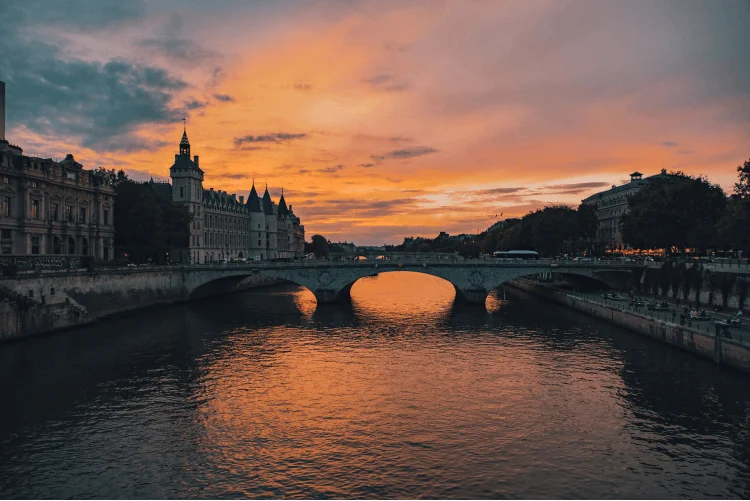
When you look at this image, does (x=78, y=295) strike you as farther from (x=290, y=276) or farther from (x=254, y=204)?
(x=254, y=204)

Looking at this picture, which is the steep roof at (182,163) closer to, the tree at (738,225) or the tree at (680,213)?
the tree at (680,213)

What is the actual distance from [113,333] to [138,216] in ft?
143

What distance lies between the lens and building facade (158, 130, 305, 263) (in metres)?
134

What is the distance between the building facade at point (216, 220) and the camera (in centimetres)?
13412

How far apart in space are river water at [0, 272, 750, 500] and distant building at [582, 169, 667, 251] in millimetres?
121949

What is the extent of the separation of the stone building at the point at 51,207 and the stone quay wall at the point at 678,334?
8250cm

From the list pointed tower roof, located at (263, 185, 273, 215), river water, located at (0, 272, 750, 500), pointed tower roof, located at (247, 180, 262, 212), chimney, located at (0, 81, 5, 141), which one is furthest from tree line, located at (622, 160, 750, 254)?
pointed tower roof, located at (263, 185, 273, 215)

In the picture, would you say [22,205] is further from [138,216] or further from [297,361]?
[297,361]

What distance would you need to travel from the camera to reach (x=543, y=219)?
149000mm

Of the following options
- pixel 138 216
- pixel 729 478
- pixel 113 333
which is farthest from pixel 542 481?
pixel 138 216

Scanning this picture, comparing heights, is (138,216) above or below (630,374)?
above

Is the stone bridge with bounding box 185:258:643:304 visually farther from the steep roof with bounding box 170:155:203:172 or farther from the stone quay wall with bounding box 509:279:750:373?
the steep roof with bounding box 170:155:203:172

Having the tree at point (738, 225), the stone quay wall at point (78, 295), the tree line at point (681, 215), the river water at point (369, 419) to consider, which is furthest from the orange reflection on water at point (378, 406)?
the tree line at point (681, 215)

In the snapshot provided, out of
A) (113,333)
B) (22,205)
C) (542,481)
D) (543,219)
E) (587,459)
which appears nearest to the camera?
(542,481)
